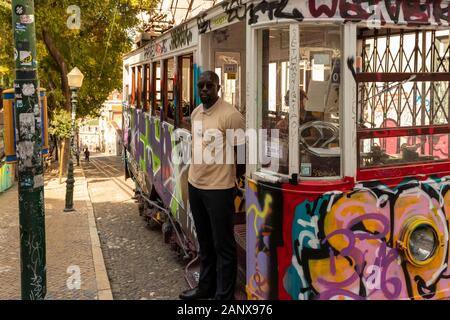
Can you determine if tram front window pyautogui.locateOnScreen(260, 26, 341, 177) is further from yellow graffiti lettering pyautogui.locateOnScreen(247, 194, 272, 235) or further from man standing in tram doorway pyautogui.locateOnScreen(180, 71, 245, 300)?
man standing in tram doorway pyautogui.locateOnScreen(180, 71, 245, 300)

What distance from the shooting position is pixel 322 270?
370cm

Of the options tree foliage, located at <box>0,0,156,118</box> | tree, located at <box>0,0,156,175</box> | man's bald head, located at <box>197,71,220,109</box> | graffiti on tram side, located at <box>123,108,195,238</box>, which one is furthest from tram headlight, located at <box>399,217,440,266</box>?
tree foliage, located at <box>0,0,156,118</box>

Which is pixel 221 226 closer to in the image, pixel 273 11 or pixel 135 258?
pixel 273 11

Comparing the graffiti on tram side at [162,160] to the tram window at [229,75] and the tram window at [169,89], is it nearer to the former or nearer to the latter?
the tram window at [169,89]

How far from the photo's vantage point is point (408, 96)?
4.09 m

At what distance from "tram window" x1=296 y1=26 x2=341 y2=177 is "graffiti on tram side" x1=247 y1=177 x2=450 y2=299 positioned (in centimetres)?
24

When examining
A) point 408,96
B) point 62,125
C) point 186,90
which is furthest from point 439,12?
point 62,125

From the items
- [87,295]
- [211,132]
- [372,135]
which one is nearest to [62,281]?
[87,295]

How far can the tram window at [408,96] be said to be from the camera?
12.9 feet

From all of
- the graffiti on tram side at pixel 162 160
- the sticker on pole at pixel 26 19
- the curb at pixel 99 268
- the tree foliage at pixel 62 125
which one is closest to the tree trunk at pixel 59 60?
the tree foliage at pixel 62 125

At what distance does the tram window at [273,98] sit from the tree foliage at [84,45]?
54.6 feet

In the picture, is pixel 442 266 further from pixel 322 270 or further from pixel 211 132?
pixel 211 132

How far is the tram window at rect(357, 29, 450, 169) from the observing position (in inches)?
155
